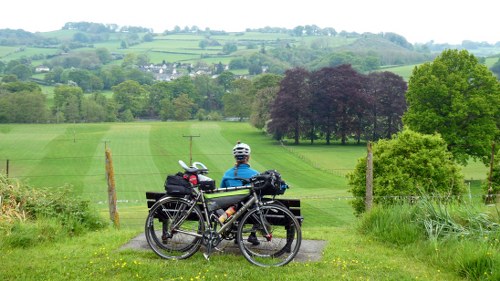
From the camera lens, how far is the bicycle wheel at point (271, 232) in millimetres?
7789

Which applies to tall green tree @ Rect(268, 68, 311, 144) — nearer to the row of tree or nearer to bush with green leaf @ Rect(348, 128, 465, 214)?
the row of tree

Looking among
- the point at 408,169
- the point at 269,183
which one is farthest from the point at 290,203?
the point at 408,169

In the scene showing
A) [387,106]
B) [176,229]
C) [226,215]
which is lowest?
[387,106]

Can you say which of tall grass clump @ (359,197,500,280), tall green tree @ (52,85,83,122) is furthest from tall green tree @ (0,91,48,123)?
tall grass clump @ (359,197,500,280)

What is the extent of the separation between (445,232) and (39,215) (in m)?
7.29

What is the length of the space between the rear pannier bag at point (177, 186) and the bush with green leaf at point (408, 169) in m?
18.7

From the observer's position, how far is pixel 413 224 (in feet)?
29.7

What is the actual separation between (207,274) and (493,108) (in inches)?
1535

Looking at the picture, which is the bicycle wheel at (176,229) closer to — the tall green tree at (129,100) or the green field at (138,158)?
the green field at (138,158)

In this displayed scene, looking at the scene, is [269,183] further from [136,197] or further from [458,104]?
[458,104]

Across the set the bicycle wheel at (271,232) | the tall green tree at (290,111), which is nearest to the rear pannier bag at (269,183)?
the bicycle wheel at (271,232)

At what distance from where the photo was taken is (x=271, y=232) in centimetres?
790

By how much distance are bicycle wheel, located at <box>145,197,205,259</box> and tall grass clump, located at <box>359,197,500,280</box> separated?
3.29 m

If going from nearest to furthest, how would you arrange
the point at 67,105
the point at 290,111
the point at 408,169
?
the point at 408,169
the point at 290,111
the point at 67,105
